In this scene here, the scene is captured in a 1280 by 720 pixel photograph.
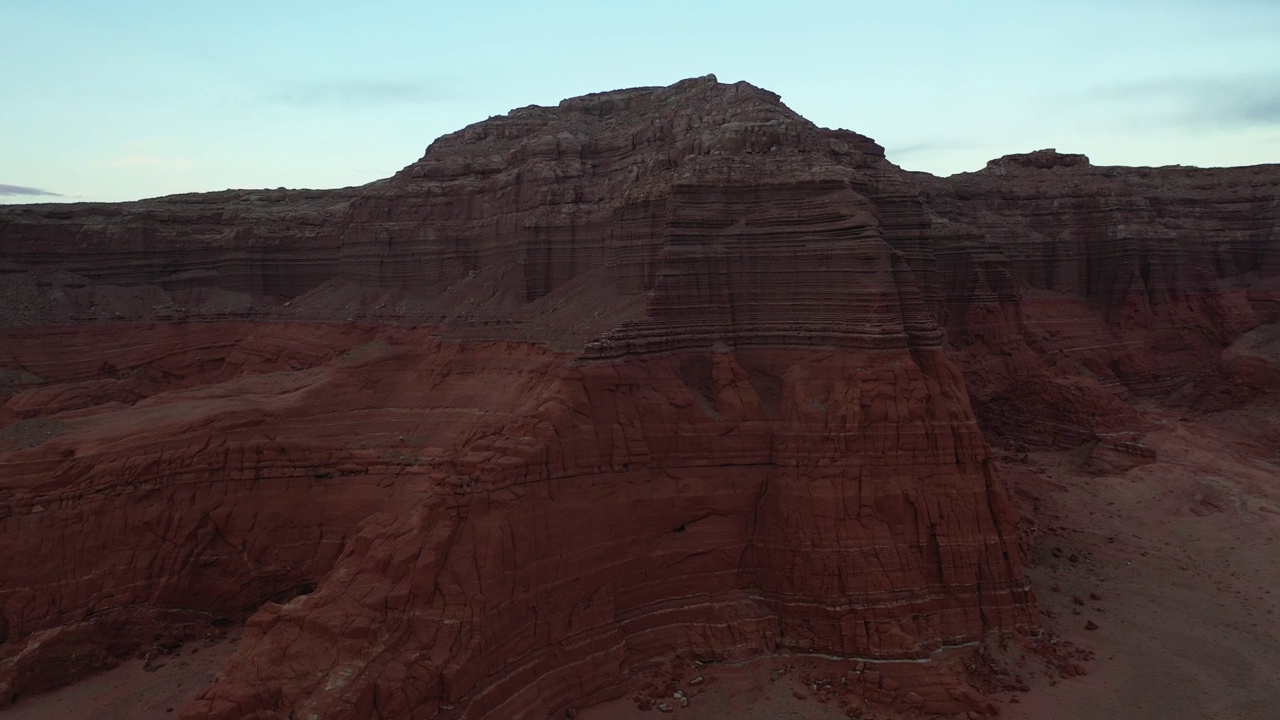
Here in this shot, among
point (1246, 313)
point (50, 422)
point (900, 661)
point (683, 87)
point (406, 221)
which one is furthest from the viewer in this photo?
point (1246, 313)

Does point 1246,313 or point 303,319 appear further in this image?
point 1246,313

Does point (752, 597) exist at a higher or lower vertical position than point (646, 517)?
lower

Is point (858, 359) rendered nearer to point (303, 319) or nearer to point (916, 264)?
point (916, 264)

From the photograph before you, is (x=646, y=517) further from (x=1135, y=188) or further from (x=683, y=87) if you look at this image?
(x=1135, y=188)

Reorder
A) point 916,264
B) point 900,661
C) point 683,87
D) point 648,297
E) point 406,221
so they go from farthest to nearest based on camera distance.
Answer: point 406,221 < point 683,87 < point 916,264 < point 648,297 < point 900,661

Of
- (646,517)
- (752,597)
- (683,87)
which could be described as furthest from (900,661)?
(683,87)

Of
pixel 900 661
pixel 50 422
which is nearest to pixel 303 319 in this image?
pixel 50 422

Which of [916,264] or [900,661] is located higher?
[916,264]

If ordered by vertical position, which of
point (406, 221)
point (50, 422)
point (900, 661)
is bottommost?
point (900, 661)

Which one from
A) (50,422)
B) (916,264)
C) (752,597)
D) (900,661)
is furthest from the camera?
(916,264)
